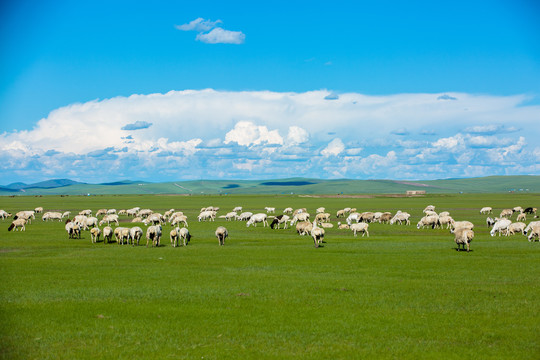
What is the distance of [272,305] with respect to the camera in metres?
16.0

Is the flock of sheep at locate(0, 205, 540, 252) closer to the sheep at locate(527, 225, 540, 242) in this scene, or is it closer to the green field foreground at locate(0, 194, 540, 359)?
the sheep at locate(527, 225, 540, 242)

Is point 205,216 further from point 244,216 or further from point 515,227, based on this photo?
point 515,227

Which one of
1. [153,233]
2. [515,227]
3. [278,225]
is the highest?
[153,233]

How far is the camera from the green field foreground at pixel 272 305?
11828 millimetres

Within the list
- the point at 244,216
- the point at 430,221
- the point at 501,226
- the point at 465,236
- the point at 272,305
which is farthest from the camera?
the point at 244,216

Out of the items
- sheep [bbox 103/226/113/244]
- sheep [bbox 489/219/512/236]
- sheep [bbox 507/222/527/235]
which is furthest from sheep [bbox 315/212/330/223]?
sheep [bbox 103/226/113/244]

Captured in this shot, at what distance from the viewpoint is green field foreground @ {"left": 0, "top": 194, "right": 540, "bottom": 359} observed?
11.8 m

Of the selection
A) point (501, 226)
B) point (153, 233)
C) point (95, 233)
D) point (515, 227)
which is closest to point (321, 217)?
point (501, 226)

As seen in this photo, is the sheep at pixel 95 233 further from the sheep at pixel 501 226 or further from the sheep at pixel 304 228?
the sheep at pixel 501 226

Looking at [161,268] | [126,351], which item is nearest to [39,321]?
[126,351]

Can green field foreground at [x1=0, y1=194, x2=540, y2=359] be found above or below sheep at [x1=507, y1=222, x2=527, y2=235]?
below

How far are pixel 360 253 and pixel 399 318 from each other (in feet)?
49.8

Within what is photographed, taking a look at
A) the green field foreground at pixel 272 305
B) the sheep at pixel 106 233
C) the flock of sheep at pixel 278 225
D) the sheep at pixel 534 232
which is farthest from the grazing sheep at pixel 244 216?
the sheep at pixel 534 232

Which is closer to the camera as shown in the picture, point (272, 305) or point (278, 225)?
point (272, 305)
